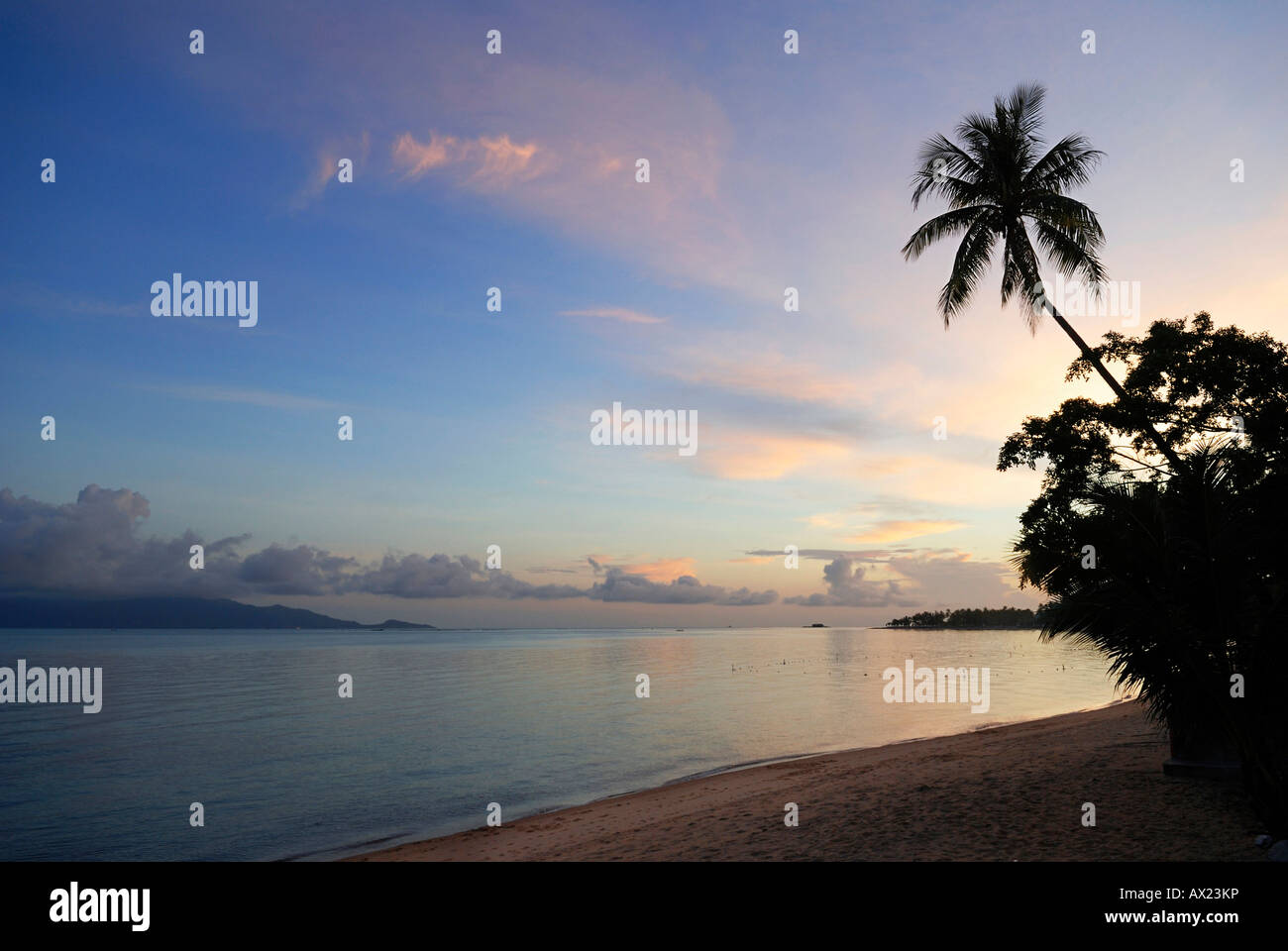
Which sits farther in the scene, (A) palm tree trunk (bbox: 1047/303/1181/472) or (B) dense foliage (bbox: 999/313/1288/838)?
(A) palm tree trunk (bbox: 1047/303/1181/472)

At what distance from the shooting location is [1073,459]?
16.4 meters

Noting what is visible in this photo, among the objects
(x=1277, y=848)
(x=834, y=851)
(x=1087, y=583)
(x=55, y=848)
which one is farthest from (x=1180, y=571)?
(x=55, y=848)

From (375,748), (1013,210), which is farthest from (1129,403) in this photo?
(375,748)

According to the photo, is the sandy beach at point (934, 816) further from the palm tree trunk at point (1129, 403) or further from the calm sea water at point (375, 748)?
the palm tree trunk at point (1129, 403)

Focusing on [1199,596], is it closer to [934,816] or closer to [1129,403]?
[934,816]

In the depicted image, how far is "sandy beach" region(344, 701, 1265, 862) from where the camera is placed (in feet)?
32.2

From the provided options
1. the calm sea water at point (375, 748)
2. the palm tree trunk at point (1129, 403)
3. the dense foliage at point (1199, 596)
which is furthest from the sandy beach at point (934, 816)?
the palm tree trunk at point (1129, 403)

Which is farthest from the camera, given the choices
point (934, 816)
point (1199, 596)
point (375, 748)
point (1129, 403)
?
point (375, 748)

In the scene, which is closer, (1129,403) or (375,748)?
(1129,403)

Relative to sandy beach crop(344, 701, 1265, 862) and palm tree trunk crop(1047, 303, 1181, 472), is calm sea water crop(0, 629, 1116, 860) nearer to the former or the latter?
sandy beach crop(344, 701, 1265, 862)

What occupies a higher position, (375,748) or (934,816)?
(934,816)

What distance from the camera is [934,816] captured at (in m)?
11.8

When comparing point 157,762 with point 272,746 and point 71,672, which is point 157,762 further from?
point 71,672

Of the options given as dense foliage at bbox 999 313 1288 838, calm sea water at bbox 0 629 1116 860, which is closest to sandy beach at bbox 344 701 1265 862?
dense foliage at bbox 999 313 1288 838
